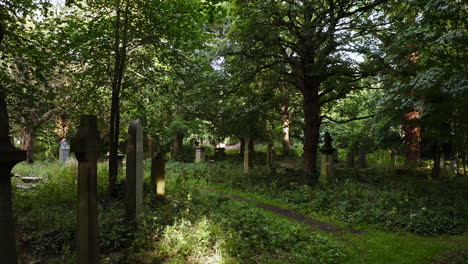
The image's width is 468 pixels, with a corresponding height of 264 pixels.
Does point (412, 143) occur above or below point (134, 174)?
above

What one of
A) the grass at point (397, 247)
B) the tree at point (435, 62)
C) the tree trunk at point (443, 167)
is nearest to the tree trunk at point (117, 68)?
the grass at point (397, 247)

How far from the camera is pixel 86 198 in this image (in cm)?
383

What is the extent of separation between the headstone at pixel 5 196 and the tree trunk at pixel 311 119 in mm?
11440

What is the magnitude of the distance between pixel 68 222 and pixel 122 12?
5187 millimetres

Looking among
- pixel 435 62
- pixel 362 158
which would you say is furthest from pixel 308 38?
pixel 362 158

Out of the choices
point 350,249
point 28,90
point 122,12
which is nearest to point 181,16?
point 122,12

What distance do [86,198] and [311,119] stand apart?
10416 mm

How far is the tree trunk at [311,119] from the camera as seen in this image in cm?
1270

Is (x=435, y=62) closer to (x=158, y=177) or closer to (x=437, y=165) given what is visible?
(x=158, y=177)

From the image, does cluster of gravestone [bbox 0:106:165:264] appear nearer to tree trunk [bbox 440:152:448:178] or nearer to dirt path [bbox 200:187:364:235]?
dirt path [bbox 200:187:364:235]

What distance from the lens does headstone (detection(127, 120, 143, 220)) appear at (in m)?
5.66

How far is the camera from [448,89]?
217 inches

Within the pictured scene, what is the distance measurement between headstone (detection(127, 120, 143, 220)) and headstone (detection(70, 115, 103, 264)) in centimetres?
171

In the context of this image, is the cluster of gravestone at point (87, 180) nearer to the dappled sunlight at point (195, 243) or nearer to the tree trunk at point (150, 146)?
the dappled sunlight at point (195, 243)
